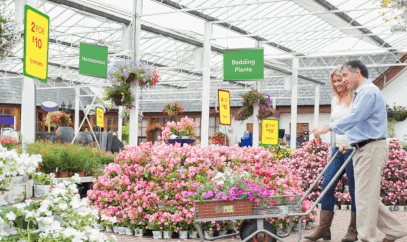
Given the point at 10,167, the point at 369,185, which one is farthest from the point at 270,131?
the point at 10,167

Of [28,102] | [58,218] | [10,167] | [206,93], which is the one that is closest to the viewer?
[58,218]

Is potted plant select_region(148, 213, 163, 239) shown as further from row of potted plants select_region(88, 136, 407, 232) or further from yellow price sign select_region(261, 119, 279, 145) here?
yellow price sign select_region(261, 119, 279, 145)

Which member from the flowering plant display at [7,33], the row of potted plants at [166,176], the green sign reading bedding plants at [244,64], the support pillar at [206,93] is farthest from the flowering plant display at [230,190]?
the support pillar at [206,93]

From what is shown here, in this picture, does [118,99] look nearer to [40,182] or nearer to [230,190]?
[40,182]

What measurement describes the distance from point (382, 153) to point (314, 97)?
19.2 metres

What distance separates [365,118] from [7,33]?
3.12m

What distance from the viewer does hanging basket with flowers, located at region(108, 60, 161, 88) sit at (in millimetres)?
8453

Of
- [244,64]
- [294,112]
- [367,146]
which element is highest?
[244,64]

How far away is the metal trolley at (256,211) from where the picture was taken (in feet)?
11.5

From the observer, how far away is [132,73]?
8.52 meters

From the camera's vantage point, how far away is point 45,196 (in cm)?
283

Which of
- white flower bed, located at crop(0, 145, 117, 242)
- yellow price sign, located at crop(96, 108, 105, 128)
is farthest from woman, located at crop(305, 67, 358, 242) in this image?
yellow price sign, located at crop(96, 108, 105, 128)

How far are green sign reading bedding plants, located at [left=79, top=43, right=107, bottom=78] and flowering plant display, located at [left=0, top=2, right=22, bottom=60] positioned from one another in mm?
4899

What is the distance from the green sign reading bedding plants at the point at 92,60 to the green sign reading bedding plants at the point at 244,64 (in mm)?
2788
